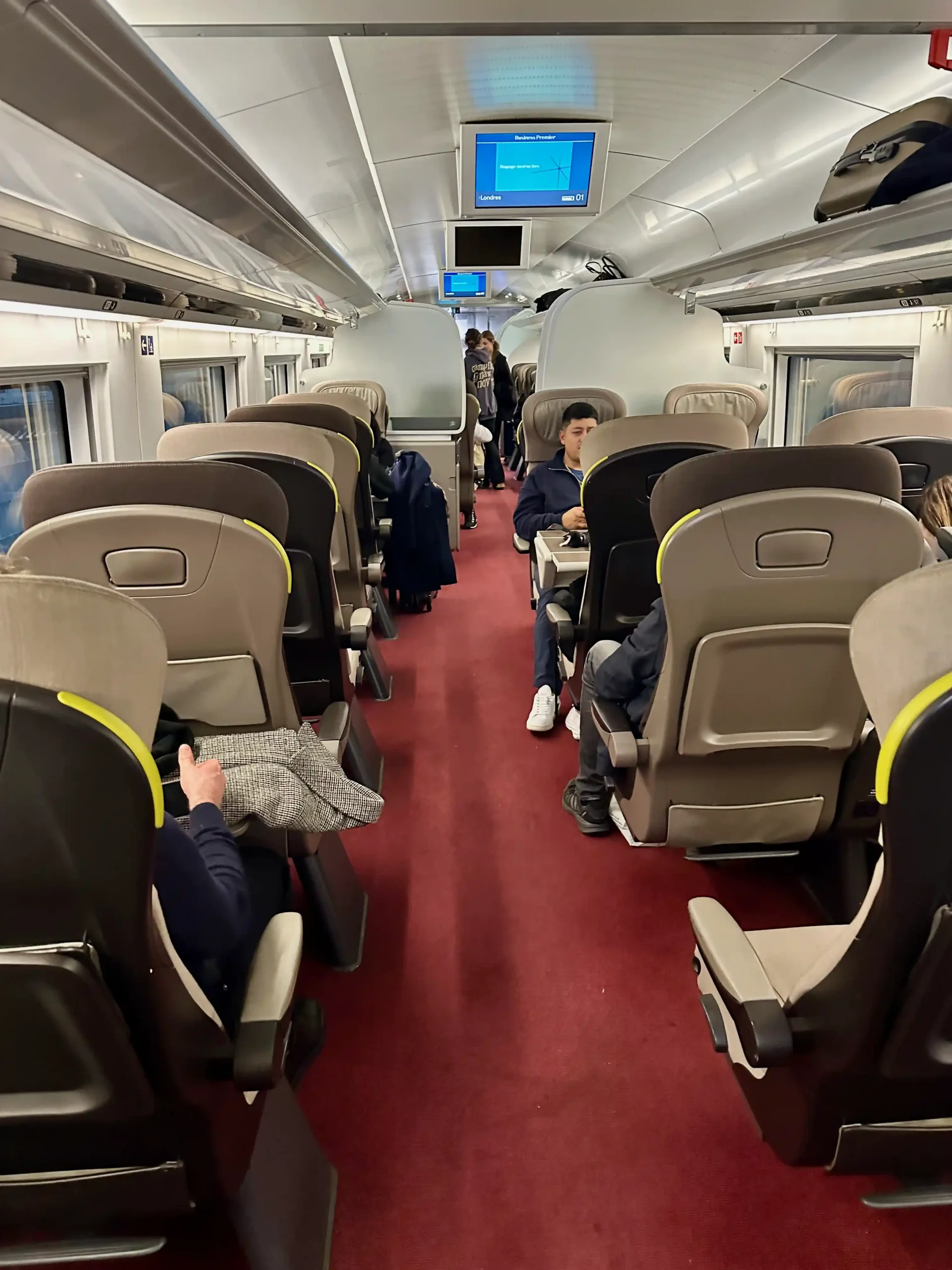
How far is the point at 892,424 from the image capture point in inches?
167

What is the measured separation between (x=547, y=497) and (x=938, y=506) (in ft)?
9.16

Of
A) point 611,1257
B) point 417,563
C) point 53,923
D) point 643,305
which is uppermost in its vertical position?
point 643,305

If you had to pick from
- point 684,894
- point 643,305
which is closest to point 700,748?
point 684,894

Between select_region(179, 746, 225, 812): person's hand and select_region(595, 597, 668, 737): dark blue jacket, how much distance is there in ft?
4.22

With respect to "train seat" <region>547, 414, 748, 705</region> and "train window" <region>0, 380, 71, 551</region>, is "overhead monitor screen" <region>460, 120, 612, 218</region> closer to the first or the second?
"train window" <region>0, 380, 71, 551</region>

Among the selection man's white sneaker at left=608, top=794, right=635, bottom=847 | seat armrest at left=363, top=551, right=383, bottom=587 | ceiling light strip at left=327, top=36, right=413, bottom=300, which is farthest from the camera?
seat armrest at left=363, top=551, right=383, bottom=587

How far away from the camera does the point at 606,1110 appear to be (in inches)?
90.6

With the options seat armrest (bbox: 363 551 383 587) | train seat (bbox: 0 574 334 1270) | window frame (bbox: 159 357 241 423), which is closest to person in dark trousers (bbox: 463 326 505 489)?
window frame (bbox: 159 357 241 423)

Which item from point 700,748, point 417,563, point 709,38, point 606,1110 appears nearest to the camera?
point 606,1110

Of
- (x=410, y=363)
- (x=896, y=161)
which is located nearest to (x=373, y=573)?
(x=896, y=161)

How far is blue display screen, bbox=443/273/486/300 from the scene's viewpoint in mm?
17031

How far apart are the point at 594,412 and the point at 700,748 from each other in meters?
3.50

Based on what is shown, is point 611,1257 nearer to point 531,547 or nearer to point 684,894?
point 684,894

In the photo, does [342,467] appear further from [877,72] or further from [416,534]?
[877,72]
